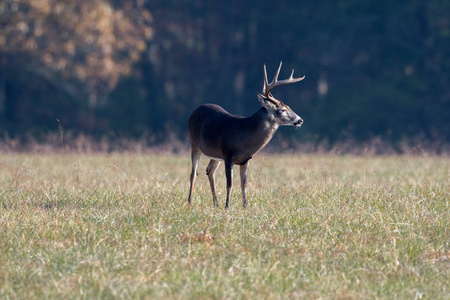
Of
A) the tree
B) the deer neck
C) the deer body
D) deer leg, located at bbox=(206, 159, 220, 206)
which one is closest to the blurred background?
the tree

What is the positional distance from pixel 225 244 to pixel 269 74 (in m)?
23.4

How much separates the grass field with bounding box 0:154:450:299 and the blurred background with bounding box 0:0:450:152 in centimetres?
1954

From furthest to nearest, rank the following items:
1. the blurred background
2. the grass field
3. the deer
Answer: the blurred background → the deer → the grass field

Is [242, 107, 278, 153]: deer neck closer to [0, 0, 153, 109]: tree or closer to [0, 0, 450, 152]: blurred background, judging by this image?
[0, 0, 153, 109]: tree

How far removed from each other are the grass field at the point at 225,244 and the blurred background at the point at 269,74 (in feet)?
64.1

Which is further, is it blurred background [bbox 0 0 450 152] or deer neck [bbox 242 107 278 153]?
blurred background [bbox 0 0 450 152]

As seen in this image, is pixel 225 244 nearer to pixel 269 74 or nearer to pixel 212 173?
pixel 212 173

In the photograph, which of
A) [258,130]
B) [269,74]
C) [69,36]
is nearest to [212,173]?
[258,130]

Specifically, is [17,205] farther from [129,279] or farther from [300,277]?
[300,277]

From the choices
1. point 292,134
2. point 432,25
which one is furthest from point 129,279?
point 432,25

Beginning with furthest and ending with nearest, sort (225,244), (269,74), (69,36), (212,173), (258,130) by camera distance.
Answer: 1. (269,74)
2. (69,36)
3. (212,173)
4. (258,130)
5. (225,244)

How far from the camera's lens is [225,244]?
6.85 meters

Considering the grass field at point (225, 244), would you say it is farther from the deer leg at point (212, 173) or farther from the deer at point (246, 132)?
the deer at point (246, 132)

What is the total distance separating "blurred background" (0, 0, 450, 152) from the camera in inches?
1198
